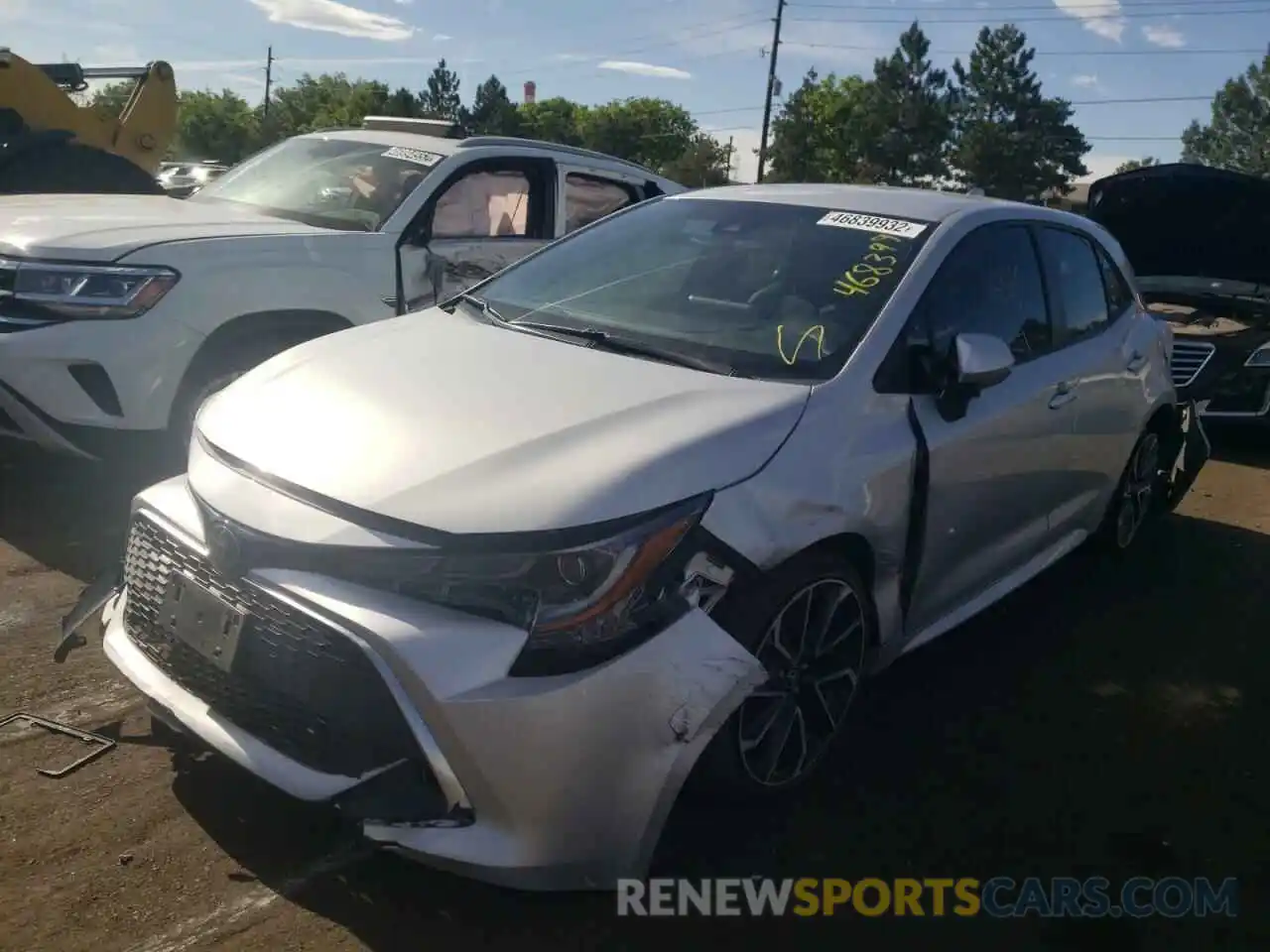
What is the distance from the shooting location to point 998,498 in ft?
13.0

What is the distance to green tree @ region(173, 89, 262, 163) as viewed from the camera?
270ft

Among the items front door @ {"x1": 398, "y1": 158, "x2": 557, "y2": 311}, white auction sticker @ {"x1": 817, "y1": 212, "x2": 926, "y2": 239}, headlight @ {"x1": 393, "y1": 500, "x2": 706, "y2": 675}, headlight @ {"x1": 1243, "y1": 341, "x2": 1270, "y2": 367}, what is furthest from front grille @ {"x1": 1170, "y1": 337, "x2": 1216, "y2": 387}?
headlight @ {"x1": 393, "y1": 500, "x2": 706, "y2": 675}

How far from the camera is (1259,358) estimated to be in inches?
326

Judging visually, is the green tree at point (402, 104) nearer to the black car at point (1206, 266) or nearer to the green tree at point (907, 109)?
the green tree at point (907, 109)

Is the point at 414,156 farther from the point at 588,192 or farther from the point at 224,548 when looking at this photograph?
the point at 224,548

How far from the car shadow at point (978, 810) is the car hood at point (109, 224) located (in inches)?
99.4

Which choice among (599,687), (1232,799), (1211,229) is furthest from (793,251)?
(1211,229)

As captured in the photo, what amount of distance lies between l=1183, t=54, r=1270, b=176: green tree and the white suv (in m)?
77.0

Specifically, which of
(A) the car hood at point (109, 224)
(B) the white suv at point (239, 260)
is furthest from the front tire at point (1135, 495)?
(A) the car hood at point (109, 224)

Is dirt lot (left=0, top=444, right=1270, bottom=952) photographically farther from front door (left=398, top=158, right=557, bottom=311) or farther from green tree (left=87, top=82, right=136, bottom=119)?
green tree (left=87, top=82, right=136, bottom=119)

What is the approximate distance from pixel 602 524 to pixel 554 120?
3963 inches

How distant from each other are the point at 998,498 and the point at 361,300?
311 cm

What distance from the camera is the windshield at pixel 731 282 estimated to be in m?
3.45

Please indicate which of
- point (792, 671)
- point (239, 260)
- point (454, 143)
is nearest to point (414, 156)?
point (454, 143)
